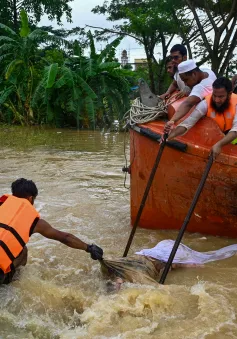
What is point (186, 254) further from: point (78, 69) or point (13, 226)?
point (78, 69)

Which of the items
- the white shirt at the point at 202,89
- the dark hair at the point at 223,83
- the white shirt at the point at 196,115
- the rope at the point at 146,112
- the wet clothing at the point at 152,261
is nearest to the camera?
the wet clothing at the point at 152,261

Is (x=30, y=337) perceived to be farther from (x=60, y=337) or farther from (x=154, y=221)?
(x=154, y=221)

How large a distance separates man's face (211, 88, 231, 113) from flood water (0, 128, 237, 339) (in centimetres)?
136

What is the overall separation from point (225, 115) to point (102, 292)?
1987 mm

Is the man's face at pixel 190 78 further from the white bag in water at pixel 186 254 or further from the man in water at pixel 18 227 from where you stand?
the man in water at pixel 18 227

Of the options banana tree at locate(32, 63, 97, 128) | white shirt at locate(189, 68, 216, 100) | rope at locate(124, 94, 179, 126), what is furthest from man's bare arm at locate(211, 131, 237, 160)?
banana tree at locate(32, 63, 97, 128)

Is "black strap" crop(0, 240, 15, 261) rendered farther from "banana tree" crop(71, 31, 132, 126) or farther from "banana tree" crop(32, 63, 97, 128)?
"banana tree" crop(71, 31, 132, 126)

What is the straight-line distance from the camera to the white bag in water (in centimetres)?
429

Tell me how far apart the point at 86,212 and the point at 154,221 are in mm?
1271

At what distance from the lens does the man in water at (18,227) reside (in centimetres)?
326

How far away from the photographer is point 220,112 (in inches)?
177

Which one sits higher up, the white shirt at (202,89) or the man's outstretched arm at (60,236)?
the white shirt at (202,89)

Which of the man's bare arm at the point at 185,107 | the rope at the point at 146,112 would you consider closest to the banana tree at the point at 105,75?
the rope at the point at 146,112

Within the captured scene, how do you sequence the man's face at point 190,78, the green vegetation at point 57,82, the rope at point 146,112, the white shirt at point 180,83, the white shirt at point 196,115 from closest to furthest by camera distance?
1. the white shirt at point 196,115
2. the man's face at point 190,78
3. the rope at point 146,112
4. the white shirt at point 180,83
5. the green vegetation at point 57,82
